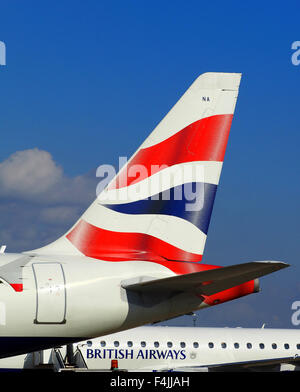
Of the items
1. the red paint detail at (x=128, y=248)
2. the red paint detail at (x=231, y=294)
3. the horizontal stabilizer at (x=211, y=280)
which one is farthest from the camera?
the red paint detail at (x=128, y=248)

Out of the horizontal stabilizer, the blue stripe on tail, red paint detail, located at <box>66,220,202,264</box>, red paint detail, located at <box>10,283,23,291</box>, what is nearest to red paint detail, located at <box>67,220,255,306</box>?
red paint detail, located at <box>66,220,202,264</box>

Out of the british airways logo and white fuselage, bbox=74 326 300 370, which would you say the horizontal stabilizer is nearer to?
white fuselage, bbox=74 326 300 370

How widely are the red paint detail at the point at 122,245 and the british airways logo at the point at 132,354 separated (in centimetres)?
2080

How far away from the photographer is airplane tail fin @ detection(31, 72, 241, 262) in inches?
609

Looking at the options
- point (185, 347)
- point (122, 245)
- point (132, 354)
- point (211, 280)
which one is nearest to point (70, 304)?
point (122, 245)

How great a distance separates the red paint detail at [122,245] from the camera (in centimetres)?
1534

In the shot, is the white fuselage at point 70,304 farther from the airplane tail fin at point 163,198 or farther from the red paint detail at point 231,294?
A: the airplane tail fin at point 163,198

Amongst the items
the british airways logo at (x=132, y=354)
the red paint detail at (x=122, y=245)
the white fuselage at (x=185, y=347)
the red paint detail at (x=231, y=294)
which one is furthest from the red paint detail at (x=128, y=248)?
the british airways logo at (x=132, y=354)

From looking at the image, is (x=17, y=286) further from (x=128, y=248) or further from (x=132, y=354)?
(x=132, y=354)

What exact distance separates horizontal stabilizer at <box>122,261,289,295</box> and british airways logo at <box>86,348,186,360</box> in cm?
2164

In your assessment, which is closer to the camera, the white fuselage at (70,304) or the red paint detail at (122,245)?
the white fuselage at (70,304)

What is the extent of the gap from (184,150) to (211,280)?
3.31 metres

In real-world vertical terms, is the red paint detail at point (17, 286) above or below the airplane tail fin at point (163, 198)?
below
